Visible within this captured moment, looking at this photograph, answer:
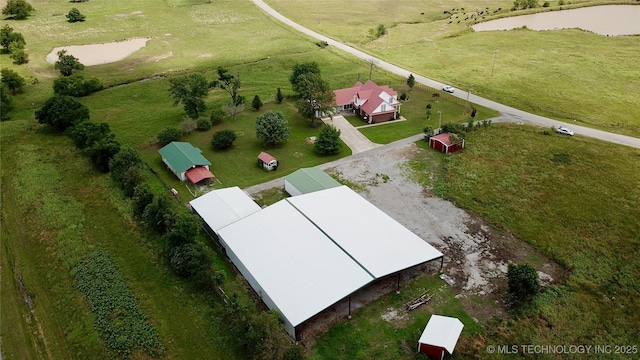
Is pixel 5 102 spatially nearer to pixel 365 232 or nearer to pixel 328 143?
pixel 328 143

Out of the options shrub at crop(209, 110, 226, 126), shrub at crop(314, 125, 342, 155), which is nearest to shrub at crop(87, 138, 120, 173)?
shrub at crop(209, 110, 226, 126)

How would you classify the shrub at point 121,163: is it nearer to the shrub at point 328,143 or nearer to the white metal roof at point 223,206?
the white metal roof at point 223,206

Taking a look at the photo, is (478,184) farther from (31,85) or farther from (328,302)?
(31,85)

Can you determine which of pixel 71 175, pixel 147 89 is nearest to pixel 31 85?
pixel 147 89

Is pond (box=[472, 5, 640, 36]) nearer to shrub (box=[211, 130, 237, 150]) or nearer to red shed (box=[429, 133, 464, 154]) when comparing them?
red shed (box=[429, 133, 464, 154])

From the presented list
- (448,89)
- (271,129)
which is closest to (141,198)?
(271,129)

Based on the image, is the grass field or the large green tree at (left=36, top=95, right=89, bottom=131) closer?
the grass field

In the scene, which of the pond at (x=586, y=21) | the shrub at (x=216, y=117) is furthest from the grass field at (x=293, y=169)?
the pond at (x=586, y=21)
